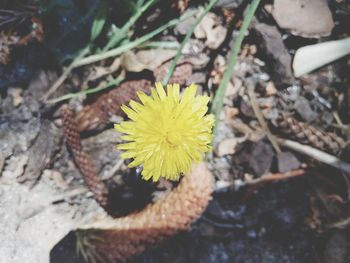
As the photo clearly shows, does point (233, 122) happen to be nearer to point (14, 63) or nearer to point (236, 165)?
point (236, 165)

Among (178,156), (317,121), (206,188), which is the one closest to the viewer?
(178,156)

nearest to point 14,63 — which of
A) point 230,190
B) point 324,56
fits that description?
point 230,190

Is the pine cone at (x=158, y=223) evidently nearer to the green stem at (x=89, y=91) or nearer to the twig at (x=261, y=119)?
the twig at (x=261, y=119)

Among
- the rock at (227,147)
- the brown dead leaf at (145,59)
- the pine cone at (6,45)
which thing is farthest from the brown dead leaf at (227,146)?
the pine cone at (6,45)

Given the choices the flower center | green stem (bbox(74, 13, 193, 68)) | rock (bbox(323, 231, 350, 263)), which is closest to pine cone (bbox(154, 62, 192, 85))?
green stem (bbox(74, 13, 193, 68))

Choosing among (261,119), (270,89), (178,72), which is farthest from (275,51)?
(178,72)
